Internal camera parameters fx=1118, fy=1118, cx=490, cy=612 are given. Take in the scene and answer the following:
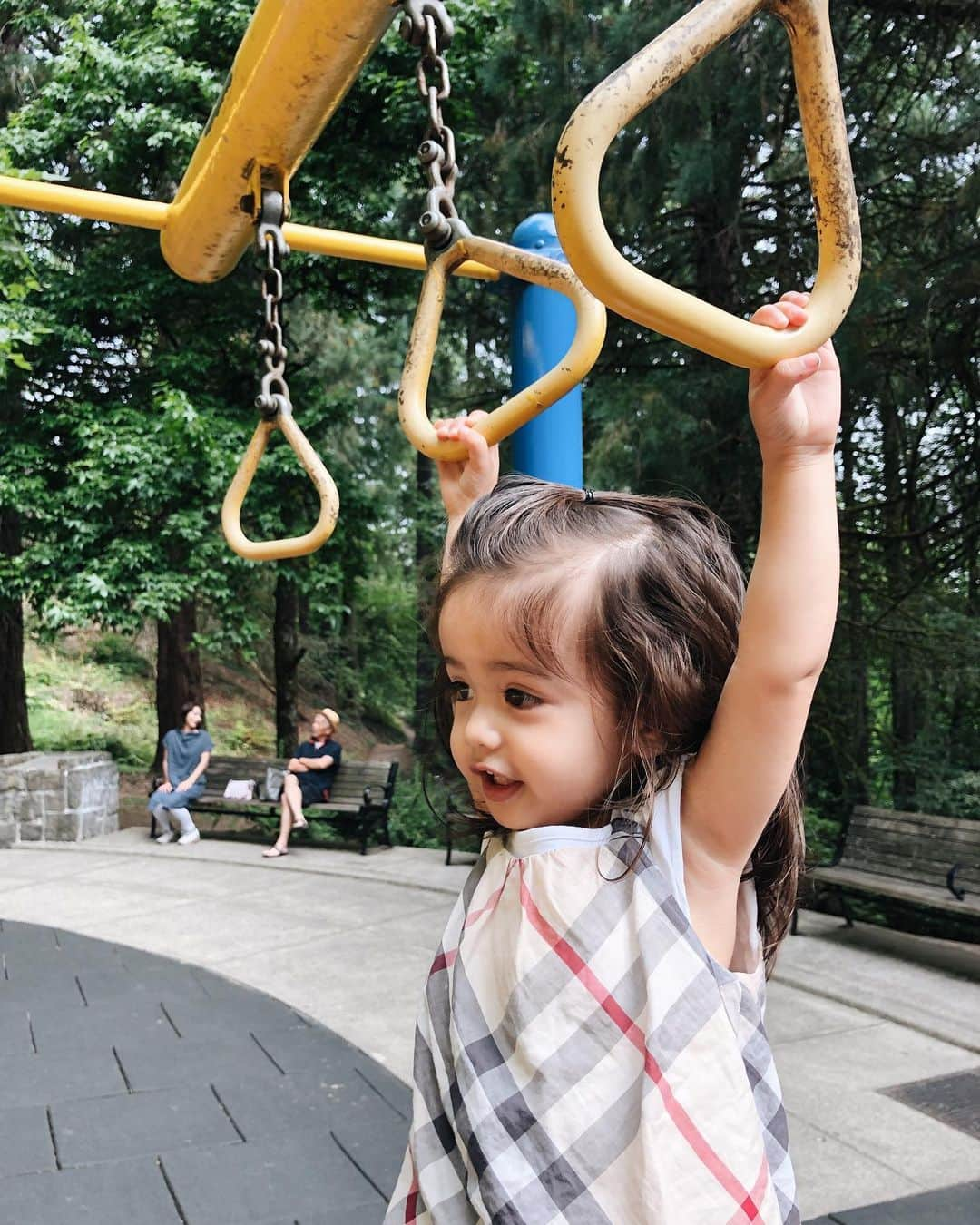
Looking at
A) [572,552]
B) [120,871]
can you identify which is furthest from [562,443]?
[120,871]

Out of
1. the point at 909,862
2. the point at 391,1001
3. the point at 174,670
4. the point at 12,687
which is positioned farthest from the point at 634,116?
the point at 12,687

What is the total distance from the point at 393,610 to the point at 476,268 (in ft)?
45.0

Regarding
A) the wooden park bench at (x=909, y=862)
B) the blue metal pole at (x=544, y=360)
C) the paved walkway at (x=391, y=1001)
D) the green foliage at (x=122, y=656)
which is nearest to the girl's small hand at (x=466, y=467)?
the blue metal pole at (x=544, y=360)

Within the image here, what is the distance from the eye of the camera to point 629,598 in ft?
3.16

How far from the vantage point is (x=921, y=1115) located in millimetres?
2930

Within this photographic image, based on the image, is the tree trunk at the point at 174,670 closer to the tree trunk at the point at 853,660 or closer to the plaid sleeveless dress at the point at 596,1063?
the tree trunk at the point at 853,660

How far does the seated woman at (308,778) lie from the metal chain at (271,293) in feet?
19.5

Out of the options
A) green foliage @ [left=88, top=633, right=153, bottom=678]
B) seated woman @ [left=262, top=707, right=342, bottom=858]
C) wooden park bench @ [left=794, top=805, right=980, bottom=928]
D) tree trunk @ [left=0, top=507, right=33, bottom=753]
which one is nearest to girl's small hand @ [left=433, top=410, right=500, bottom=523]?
wooden park bench @ [left=794, top=805, right=980, bottom=928]

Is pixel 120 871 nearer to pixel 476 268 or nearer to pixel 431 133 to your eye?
pixel 476 268

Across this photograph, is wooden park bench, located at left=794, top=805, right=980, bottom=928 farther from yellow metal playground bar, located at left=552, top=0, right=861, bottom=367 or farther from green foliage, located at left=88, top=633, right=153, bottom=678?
green foliage, located at left=88, top=633, right=153, bottom=678

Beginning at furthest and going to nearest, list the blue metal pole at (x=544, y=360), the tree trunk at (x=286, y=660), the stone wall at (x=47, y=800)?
1. the tree trunk at (x=286, y=660)
2. the stone wall at (x=47, y=800)
3. the blue metal pole at (x=544, y=360)

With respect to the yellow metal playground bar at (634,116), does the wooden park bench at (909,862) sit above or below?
below

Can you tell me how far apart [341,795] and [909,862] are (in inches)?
160

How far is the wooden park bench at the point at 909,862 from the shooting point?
14.9 ft
